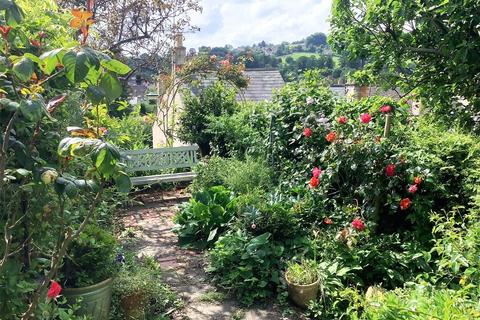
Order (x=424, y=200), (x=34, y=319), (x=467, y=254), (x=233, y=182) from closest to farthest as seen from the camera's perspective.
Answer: (x=34, y=319)
(x=467, y=254)
(x=424, y=200)
(x=233, y=182)

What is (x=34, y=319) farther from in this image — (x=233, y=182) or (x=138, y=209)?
(x=138, y=209)

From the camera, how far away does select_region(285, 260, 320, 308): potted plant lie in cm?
327

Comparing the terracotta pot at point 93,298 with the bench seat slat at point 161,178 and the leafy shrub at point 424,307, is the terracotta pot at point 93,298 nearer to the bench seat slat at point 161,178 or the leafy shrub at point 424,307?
the leafy shrub at point 424,307

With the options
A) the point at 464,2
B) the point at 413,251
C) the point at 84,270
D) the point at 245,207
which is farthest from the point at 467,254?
the point at 84,270

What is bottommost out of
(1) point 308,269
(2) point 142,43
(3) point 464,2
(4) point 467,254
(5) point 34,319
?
(1) point 308,269

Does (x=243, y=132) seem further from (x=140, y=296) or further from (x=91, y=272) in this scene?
(x=91, y=272)

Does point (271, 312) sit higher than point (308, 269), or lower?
lower

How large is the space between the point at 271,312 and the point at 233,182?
2030 millimetres

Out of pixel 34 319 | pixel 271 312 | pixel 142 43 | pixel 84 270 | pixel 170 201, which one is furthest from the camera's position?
pixel 142 43

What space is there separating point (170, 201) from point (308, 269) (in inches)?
135

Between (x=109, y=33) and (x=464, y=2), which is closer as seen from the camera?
(x=464, y=2)

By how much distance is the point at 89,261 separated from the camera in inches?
110

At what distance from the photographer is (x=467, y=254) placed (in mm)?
2523

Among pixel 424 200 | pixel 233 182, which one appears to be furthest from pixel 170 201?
pixel 424 200
